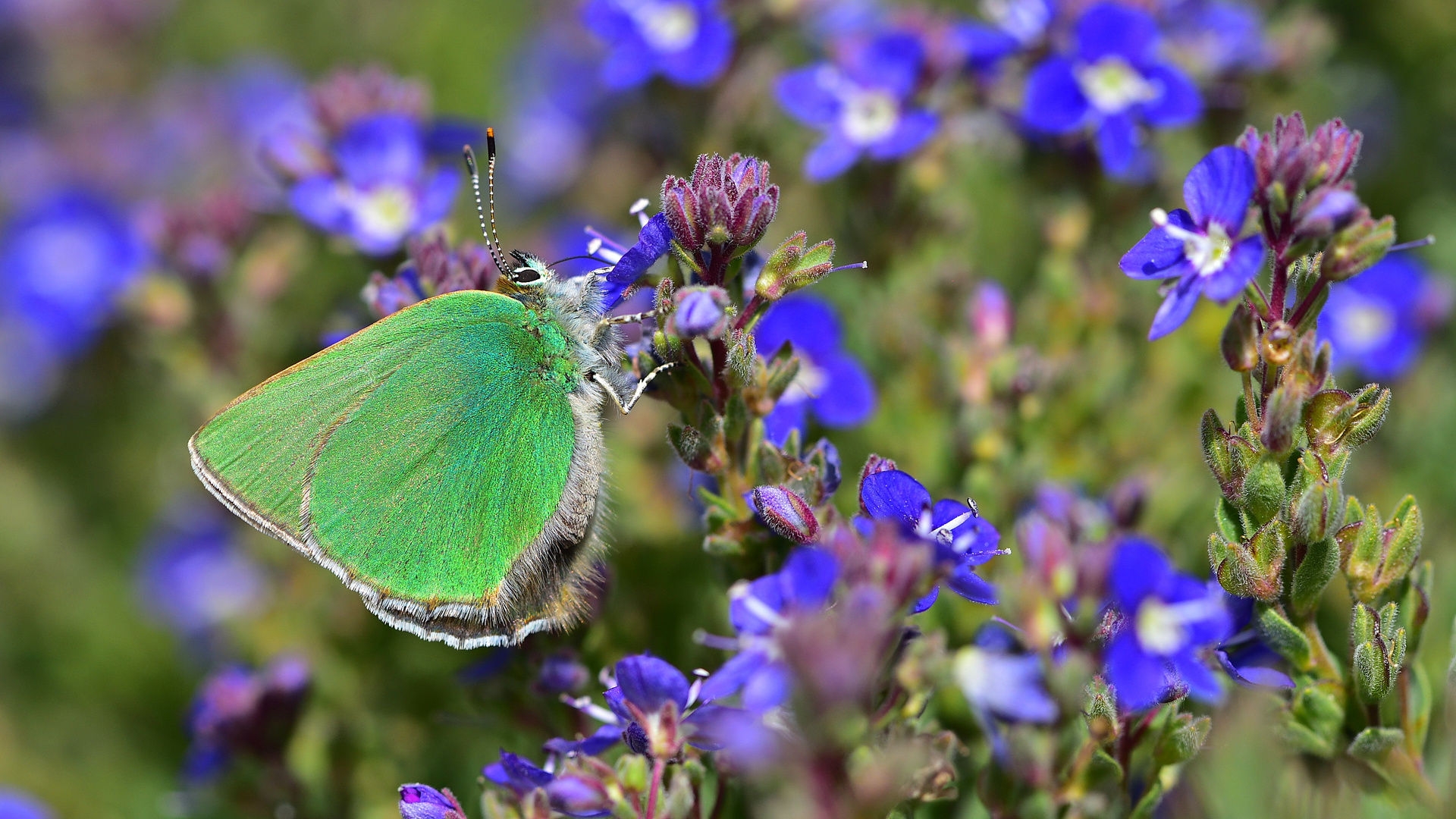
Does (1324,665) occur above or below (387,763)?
above

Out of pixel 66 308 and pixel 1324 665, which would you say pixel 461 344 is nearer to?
pixel 1324 665

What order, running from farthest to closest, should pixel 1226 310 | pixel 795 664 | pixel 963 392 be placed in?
pixel 1226 310 < pixel 963 392 < pixel 795 664

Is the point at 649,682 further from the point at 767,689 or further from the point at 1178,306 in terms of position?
the point at 1178,306

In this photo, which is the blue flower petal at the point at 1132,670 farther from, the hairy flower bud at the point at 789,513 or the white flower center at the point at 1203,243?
the white flower center at the point at 1203,243

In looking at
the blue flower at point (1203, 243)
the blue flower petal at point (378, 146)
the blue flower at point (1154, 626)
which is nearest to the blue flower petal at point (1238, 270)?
the blue flower at point (1203, 243)

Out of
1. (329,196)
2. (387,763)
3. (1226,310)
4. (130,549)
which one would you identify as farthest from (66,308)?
(1226,310)

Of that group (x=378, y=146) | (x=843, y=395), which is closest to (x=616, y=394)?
(x=843, y=395)
